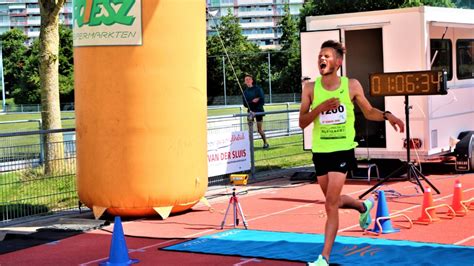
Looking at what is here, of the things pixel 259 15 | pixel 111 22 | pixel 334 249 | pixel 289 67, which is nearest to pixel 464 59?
pixel 111 22

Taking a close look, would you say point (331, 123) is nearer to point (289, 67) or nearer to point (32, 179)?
point (32, 179)

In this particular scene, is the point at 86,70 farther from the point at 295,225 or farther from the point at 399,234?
the point at 399,234

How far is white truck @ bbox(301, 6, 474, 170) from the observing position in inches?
587

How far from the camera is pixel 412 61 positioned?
49.0 feet

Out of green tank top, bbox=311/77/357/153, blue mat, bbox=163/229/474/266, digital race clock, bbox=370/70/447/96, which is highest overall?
digital race clock, bbox=370/70/447/96

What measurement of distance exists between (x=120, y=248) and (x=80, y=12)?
4389 millimetres

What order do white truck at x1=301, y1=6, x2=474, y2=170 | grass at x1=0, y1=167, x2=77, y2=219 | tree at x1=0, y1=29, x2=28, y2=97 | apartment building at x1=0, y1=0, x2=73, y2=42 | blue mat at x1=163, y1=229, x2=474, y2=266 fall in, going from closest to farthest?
blue mat at x1=163, y1=229, x2=474, y2=266, grass at x1=0, y1=167, x2=77, y2=219, white truck at x1=301, y1=6, x2=474, y2=170, tree at x1=0, y1=29, x2=28, y2=97, apartment building at x1=0, y1=0, x2=73, y2=42

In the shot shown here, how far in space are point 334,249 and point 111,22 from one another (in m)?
4.68

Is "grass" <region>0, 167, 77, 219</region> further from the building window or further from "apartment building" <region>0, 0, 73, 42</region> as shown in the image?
"apartment building" <region>0, 0, 73, 42</region>

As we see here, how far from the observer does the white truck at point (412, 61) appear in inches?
587

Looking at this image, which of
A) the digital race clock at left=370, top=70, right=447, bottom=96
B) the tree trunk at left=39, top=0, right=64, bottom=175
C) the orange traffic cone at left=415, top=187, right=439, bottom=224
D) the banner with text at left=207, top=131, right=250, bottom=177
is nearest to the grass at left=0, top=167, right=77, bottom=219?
the banner with text at left=207, top=131, right=250, bottom=177

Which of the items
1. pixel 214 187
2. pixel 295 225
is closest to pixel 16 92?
pixel 214 187

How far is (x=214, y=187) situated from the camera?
15.1 metres

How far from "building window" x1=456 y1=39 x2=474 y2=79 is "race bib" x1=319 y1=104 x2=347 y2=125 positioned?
9.80 m
